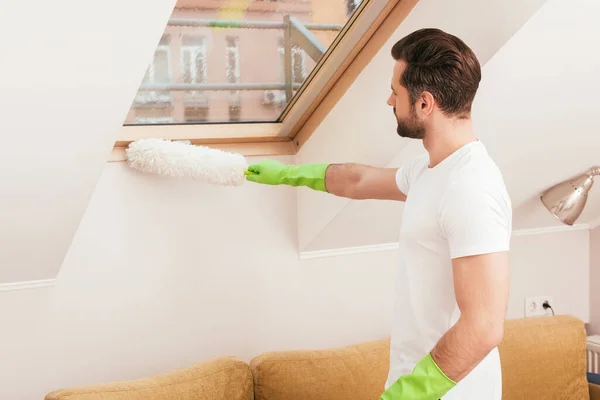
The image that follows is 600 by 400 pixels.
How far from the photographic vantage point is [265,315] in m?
2.44

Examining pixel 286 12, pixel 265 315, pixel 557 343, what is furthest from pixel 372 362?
pixel 286 12

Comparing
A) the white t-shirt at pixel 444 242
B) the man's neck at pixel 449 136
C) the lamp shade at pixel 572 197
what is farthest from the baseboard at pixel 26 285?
the lamp shade at pixel 572 197

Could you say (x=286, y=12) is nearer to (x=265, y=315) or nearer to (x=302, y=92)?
(x=302, y=92)

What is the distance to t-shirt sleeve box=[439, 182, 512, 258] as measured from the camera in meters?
1.41

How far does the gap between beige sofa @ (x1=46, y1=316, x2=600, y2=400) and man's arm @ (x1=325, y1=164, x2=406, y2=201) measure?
0.56 m

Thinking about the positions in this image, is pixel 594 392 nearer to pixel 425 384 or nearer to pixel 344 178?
pixel 344 178

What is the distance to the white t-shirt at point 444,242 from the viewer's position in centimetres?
144

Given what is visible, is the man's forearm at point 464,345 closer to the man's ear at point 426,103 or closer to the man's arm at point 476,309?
the man's arm at point 476,309

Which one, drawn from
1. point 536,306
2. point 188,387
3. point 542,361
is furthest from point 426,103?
point 536,306

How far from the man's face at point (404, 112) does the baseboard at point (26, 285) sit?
1044mm

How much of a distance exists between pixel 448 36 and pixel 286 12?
66cm

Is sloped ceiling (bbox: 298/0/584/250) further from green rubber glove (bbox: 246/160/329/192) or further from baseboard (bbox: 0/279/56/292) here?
baseboard (bbox: 0/279/56/292)

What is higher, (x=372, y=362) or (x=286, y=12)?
(x=286, y=12)

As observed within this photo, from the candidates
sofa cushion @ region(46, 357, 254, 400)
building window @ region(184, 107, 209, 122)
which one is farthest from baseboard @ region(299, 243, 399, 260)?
building window @ region(184, 107, 209, 122)
